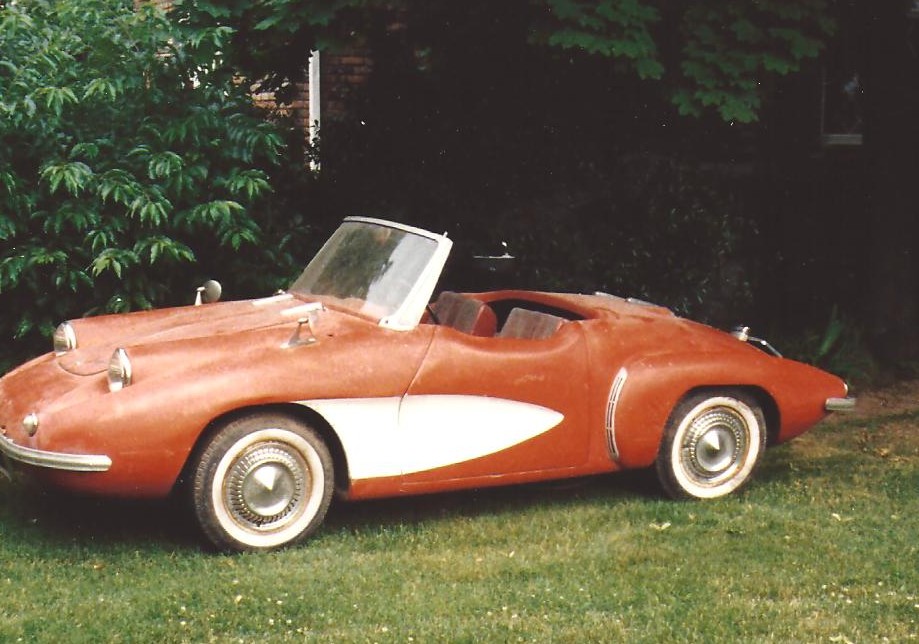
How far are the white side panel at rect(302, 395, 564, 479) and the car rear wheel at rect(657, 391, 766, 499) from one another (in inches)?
29.1

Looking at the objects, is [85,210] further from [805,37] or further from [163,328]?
[805,37]

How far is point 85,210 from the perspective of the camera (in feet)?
24.0

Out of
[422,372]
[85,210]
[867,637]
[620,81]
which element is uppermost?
[620,81]

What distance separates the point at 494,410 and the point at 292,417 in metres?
0.97

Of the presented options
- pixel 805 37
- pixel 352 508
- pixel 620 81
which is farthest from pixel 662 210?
pixel 352 508

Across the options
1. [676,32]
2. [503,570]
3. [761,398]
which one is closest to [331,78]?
[676,32]

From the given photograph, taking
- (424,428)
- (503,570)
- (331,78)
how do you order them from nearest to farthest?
(503,570) → (424,428) → (331,78)

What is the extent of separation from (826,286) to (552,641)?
7.25 metres

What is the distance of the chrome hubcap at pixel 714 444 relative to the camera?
6.29 meters

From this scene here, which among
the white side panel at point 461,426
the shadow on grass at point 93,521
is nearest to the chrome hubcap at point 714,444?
the white side panel at point 461,426

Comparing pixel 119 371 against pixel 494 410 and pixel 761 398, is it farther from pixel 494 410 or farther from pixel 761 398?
pixel 761 398

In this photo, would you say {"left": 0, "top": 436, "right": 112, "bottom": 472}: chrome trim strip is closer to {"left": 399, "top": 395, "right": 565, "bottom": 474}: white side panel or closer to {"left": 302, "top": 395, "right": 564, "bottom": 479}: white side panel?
{"left": 302, "top": 395, "right": 564, "bottom": 479}: white side panel

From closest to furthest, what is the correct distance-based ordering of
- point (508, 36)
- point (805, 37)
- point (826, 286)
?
point (805, 37)
point (508, 36)
point (826, 286)

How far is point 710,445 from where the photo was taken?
6.33 metres
